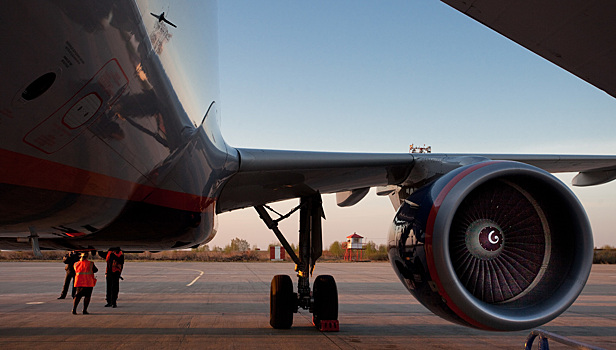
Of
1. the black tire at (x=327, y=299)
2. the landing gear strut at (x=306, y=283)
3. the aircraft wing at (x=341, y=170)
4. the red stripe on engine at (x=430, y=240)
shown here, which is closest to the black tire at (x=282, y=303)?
the landing gear strut at (x=306, y=283)

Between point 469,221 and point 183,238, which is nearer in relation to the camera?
point 469,221

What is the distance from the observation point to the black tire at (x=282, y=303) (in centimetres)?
749

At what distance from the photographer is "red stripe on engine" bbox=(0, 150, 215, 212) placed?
2279 mm

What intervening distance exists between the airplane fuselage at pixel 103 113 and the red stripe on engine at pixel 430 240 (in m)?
1.96

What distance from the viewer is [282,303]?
297 inches

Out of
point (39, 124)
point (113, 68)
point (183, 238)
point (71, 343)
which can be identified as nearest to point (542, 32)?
point (113, 68)

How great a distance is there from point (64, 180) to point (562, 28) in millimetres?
2495

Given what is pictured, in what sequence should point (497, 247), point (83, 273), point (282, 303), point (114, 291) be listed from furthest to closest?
point (114, 291)
point (83, 273)
point (282, 303)
point (497, 247)

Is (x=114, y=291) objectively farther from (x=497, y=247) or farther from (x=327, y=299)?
(x=497, y=247)

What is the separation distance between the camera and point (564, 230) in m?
4.36

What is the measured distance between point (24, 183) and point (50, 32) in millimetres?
1160

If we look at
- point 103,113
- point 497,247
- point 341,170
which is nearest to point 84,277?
point 341,170

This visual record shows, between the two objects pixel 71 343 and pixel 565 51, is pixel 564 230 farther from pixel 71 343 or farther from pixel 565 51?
pixel 71 343

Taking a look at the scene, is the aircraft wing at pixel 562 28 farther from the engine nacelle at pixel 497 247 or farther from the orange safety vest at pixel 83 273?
the orange safety vest at pixel 83 273
